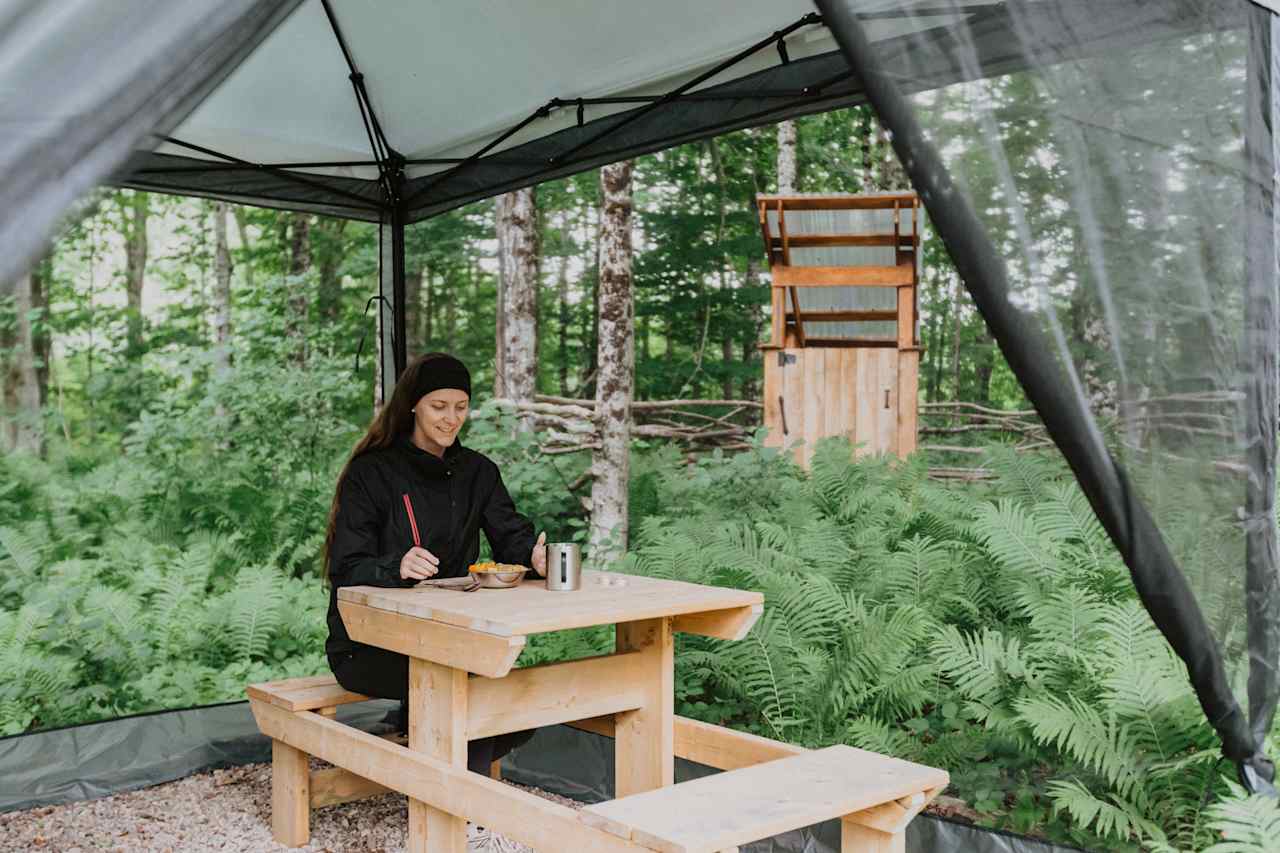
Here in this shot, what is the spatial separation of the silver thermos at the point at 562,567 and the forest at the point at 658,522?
128 centimetres

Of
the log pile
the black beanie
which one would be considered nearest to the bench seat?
the black beanie

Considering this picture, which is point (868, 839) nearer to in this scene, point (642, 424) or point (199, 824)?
point (199, 824)

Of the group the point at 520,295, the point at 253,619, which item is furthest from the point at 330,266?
the point at 253,619

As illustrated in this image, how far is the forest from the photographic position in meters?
3.73

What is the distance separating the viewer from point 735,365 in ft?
50.6

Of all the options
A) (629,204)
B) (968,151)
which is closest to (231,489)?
(629,204)

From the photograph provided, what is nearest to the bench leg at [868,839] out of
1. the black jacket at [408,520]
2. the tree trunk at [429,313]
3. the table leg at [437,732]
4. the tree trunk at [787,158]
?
the table leg at [437,732]

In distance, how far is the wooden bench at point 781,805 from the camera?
238 centimetres

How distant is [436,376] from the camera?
3914mm

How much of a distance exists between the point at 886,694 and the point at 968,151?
262 centimetres

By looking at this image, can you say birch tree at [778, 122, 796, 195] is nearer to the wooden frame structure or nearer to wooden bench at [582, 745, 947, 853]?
the wooden frame structure

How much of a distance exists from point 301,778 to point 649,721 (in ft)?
4.27

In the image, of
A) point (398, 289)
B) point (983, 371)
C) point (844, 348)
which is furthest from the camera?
point (983, 371)

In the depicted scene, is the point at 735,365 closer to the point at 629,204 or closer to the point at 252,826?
the point at 629,204
